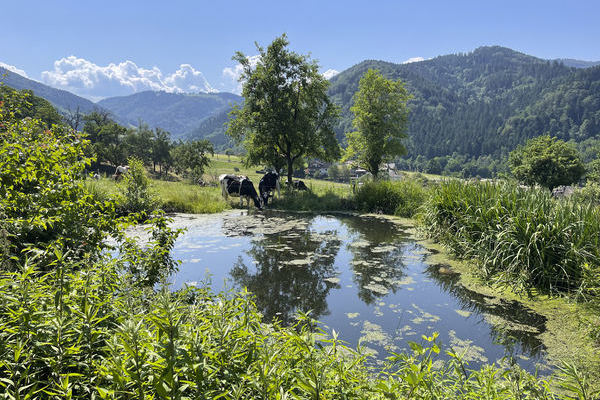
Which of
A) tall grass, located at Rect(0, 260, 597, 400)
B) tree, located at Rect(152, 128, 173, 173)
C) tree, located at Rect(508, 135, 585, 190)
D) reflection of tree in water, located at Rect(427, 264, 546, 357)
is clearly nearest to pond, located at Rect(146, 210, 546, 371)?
reflection of tree in water, located at Rect(427, 264, 546, 357)

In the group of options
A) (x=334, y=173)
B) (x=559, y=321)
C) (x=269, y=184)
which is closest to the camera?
(x=559, y=321)

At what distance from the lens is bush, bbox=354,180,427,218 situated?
50.4ft

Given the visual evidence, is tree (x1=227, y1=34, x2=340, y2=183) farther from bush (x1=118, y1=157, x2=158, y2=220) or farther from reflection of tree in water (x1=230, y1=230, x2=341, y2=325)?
reflection of tree in water (x1=230, y1=230, x2=341, y2=325)

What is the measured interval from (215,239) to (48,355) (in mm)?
9096

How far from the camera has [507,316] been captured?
552cm

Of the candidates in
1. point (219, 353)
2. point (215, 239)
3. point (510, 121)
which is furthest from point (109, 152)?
point (510, 121)

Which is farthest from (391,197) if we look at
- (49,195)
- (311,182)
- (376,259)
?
(311,182)

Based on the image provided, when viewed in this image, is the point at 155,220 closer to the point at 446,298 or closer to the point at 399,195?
the point at 446,298

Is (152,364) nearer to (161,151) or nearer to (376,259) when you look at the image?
(376,259)

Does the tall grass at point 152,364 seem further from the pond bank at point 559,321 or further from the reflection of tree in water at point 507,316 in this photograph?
the reflection of tree in water at point 507,316

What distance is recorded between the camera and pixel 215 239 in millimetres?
10859

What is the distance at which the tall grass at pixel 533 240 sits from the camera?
6.15 meters

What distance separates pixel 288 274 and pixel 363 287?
1741mm

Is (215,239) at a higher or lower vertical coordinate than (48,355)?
lower
